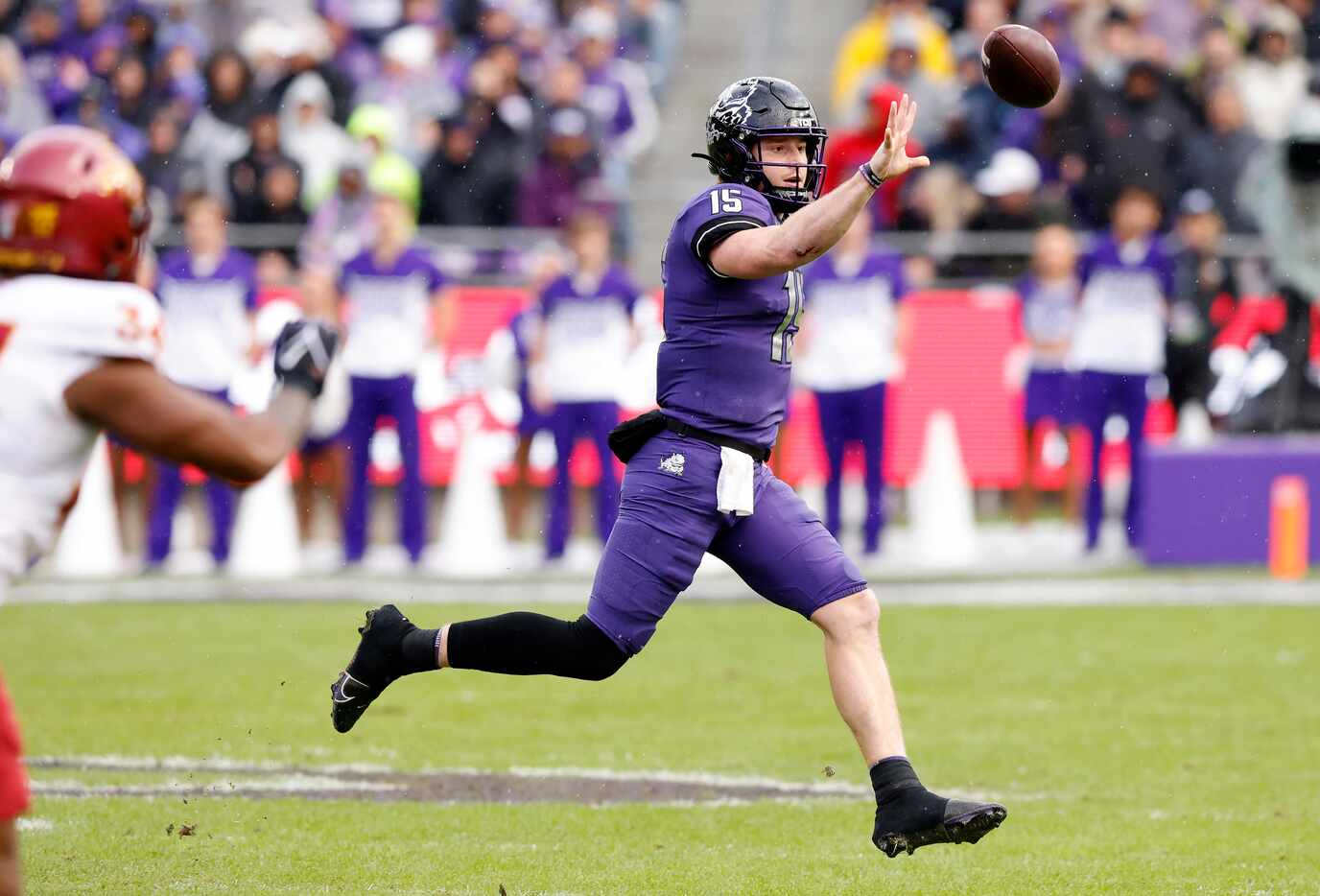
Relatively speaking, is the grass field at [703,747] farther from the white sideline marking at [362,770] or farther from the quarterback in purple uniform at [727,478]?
the quarterback in purple uniform at [727,478]

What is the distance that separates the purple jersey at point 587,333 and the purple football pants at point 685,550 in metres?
8.00

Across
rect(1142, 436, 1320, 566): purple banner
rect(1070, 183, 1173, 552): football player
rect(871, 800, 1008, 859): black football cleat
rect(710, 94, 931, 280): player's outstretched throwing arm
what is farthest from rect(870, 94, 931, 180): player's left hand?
rect(1070, 183, 1173, 552): football player

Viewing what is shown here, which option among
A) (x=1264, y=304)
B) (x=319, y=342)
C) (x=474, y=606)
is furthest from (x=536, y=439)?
(x=319, y=342)

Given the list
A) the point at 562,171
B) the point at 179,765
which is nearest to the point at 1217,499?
the point at 562,171

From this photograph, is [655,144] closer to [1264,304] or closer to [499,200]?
[499,200]

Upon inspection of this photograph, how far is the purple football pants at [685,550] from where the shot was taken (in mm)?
5668

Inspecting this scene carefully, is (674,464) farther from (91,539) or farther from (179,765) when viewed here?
(91,539)

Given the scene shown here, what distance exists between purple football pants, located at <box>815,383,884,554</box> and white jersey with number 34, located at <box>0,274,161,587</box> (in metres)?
9.85

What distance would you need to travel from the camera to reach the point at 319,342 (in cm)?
434

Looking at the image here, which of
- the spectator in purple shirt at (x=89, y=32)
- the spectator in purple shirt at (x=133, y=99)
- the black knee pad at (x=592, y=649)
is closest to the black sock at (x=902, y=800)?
the black knee pad at (x=592, y=649)

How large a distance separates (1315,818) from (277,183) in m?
10.8

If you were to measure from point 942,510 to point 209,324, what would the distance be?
15.4 feet

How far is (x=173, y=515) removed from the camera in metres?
13.9

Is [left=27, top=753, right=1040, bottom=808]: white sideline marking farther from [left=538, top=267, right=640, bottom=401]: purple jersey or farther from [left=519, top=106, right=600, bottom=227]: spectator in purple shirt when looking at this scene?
[left=519, top=106, right=600, bottom=227]: spectator in purple shirt
